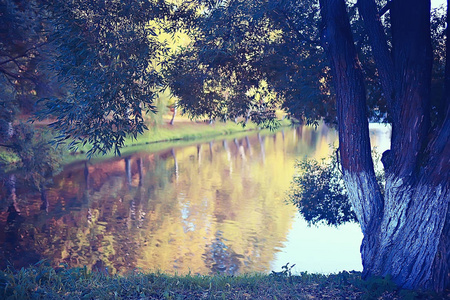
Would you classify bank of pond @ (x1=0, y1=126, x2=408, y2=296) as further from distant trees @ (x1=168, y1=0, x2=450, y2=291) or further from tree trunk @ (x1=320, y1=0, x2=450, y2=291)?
distant trees @ (x1=168, y1=0, x2=450, y2=291)

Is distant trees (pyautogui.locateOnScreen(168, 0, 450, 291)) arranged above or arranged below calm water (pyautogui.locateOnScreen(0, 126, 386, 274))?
above

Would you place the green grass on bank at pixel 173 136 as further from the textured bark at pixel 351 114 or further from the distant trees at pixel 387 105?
the textured bark at pixel 351 114

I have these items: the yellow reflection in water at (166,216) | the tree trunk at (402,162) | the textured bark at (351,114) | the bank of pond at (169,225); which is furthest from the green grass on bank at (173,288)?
the yellow reflection in water at (166,216)

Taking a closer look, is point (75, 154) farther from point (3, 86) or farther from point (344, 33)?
point (344, 33)

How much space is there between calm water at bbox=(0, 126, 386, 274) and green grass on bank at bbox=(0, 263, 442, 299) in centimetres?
525

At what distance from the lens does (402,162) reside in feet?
24.1

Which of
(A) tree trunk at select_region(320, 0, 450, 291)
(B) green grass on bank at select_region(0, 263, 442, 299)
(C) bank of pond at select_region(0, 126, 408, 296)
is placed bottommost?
(C) bank of pond at select_region(0, 126, 408, 296)

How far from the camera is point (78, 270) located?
7.27 m

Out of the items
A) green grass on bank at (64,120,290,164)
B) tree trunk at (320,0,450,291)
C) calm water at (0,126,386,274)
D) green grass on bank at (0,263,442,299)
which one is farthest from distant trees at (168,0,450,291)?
green grass on bank at (64,120,290,164)

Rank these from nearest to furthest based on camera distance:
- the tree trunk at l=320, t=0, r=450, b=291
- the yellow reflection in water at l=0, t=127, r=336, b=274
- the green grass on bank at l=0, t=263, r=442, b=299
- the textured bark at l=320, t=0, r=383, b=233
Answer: the green grass on bank at l=0, t=263, r=442, b=299, the tree trunk at l=320, t=0, r=450, b=291, the textured bark at l=320, t=0, r=383, b=233, the yellow reflection in water at l=0, t=127, r=336, b=274

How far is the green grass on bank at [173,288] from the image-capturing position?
6.28 metres

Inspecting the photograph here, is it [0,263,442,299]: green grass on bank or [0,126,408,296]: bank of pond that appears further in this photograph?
[0,126,408,296]: bank of pond

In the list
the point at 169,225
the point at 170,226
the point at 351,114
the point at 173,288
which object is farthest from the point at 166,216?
the point at 351,114

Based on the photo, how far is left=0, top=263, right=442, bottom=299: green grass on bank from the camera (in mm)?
6281
